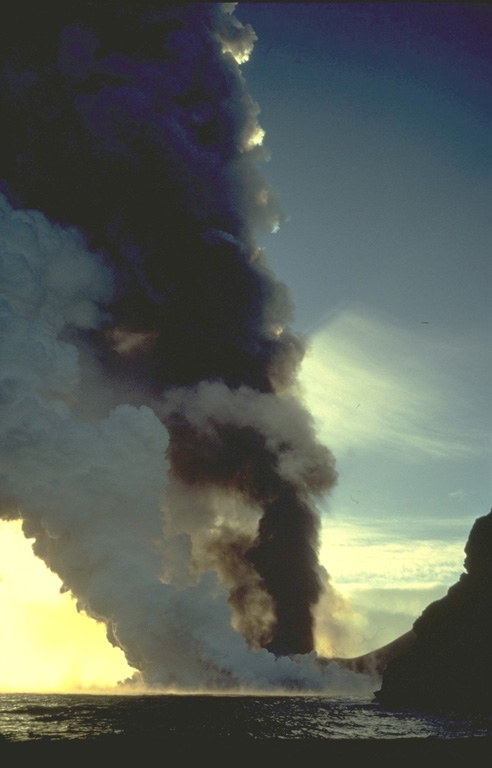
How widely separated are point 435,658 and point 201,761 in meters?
70.3

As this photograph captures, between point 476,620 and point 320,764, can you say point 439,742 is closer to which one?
point 320,764

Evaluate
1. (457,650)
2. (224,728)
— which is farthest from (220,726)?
(457,650)

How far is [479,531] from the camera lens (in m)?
99.8

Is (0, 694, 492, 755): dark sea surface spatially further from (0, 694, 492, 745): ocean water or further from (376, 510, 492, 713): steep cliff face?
(376, 510, 492, 713): steep cliff face

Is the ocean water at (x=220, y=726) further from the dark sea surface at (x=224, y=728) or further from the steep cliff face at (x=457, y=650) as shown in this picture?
the steep cliff face at (x=457, y=650)

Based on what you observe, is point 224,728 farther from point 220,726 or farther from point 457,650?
point 457,650

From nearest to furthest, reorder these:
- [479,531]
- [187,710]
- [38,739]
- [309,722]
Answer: [38,739] → [309,722] → [187,710] → [479,531]

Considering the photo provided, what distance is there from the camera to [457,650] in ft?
301

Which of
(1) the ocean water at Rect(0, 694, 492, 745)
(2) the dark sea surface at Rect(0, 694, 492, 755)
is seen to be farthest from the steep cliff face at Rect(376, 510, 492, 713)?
(1) the ocean water at Rect(0, 694, 492, 745)

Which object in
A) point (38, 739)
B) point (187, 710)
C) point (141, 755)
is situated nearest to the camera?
point (141, 755)

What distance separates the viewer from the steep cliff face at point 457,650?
8562 cm

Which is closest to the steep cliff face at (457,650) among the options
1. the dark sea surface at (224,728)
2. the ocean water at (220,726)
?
the dark sea surface at (224,728)

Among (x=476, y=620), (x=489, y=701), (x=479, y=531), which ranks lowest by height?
(x=489, y=701)

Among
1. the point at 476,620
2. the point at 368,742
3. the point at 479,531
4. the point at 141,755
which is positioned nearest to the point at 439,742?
the point at 368,742
